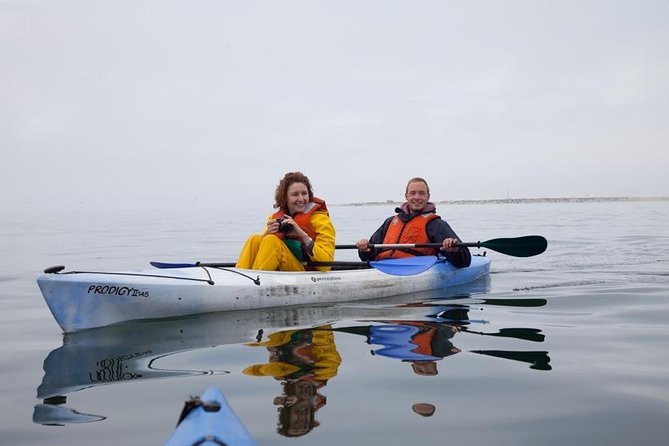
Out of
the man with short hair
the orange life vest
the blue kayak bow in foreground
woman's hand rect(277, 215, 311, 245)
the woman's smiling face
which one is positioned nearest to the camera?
woman's hand rect(277, 215, 311, 245)

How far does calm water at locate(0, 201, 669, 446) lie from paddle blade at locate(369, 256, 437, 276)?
0.49 metres

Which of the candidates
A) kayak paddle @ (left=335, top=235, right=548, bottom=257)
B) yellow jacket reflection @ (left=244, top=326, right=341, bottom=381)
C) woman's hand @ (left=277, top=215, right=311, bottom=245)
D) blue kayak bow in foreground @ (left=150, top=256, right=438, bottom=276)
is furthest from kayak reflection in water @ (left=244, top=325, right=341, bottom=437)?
kayak paddle @ (left=335, top=235, right=548, bottom=257)

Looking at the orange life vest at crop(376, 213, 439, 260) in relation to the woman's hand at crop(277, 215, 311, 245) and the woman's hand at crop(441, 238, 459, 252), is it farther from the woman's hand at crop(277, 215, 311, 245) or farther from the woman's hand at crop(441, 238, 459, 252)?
the woman's hand at crop(277, 215, 311, 245)

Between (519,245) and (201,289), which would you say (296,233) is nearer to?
(201,289)

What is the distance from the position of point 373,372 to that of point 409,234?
4.35 meters

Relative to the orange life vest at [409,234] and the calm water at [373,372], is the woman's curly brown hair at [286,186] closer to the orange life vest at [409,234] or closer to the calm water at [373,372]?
the calm water at [373,372]

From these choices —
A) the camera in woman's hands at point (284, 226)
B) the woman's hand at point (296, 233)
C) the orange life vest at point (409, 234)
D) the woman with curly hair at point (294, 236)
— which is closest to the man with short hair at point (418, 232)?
the orange life vest at point (409, 234)

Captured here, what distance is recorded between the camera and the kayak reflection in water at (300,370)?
297cm

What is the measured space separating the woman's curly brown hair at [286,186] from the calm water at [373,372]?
1202 mm

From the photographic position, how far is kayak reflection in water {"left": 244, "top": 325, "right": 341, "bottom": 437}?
297 cm

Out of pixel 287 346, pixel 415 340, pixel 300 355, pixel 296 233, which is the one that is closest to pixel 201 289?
pixel 296 233

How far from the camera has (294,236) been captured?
640cm

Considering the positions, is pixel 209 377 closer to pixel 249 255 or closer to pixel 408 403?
→ pixel 408 403

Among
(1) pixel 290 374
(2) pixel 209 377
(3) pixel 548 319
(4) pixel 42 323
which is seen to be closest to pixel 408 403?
(1) pixel 290 374
